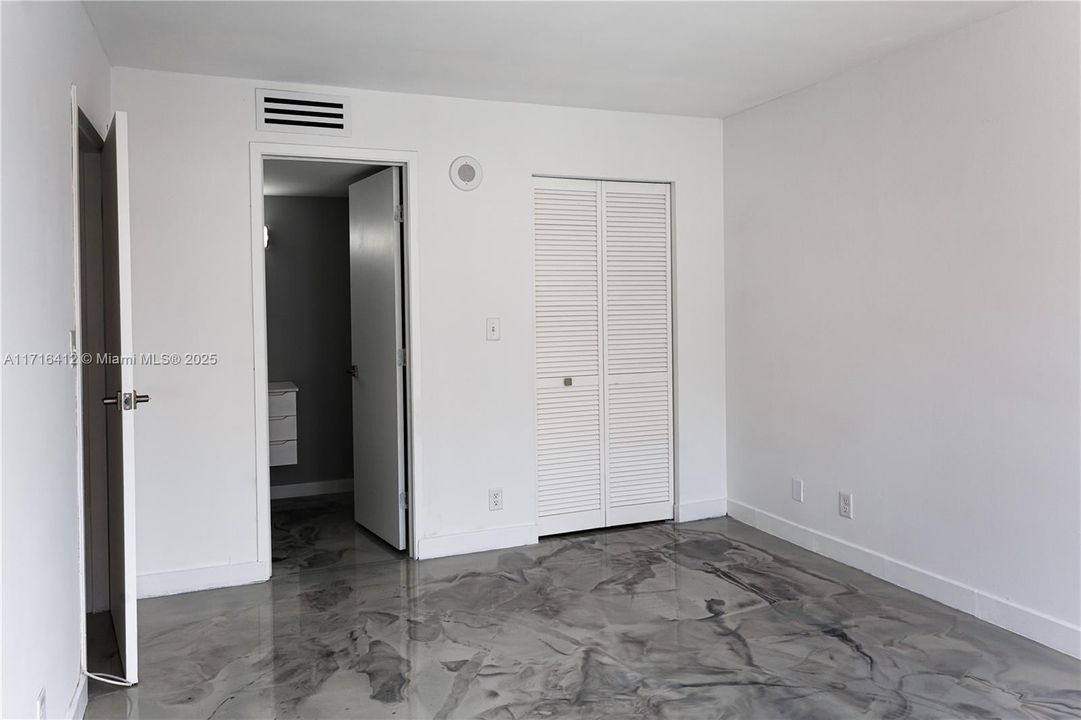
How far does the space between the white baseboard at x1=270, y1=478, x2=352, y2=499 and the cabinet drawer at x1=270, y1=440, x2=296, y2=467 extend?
0.56 m

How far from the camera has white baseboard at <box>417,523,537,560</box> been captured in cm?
445

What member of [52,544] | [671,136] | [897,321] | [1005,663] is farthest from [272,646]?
[671,136]

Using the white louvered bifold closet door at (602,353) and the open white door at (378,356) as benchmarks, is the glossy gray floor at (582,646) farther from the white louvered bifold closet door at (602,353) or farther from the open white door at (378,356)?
the white louvered bifold closet door at (602,353)

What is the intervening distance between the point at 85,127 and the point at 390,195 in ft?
5.26

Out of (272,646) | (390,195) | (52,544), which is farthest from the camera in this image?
(390,195)

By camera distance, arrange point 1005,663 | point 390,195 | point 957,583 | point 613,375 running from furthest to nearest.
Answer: point 613,375
point 390,195
point 957,583
point 1005,663

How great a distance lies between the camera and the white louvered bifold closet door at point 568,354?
15.6ft

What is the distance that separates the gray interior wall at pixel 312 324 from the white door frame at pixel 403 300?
1854mm

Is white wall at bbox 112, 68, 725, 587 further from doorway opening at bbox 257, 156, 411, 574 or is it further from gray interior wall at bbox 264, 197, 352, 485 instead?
gray interior wall at bbox 264, 197, 352, 485

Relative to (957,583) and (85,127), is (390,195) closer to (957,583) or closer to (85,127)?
(85,127)

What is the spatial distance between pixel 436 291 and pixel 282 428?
1892 mm

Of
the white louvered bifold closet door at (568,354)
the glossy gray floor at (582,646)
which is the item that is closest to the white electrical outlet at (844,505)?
the glossy gray floor at (582,646)

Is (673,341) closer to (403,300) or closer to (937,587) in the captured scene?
(403,300)

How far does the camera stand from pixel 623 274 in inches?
196
